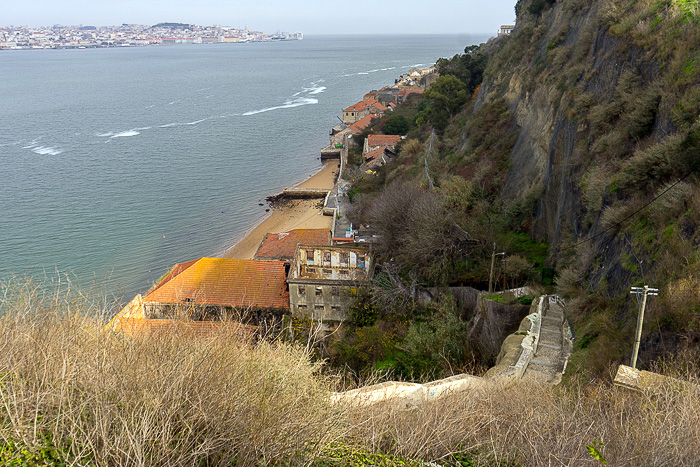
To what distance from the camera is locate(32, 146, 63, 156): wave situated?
2320 inches

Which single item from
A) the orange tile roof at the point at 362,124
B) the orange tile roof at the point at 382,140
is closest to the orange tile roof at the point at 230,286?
the orange tile roof at the point at 382,140

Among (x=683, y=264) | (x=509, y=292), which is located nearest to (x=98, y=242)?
(x=509, y=292)

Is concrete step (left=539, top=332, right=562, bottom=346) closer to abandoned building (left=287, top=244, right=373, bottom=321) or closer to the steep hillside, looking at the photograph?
the steep hillside

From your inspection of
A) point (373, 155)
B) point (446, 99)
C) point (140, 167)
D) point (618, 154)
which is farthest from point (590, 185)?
point (140, 167)

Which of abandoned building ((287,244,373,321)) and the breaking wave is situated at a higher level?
the breaking wave

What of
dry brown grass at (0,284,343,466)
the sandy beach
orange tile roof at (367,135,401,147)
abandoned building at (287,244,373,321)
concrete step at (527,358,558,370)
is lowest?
the sandy beach

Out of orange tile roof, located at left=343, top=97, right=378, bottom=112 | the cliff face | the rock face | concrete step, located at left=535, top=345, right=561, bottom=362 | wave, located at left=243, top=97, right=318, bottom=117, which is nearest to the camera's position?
the cliff face

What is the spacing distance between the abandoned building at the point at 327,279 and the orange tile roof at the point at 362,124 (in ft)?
142

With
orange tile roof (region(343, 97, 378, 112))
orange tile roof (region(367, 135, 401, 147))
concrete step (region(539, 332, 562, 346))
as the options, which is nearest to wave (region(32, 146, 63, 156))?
orange tile roof (region(367, 135, 401, 147))

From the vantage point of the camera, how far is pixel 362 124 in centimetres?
6575

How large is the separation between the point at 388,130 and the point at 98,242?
3177cm

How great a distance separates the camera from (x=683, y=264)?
1011 centimetres

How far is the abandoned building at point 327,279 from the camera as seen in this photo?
780 inches

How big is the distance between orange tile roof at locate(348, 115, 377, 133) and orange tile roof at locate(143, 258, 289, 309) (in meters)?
42.3
